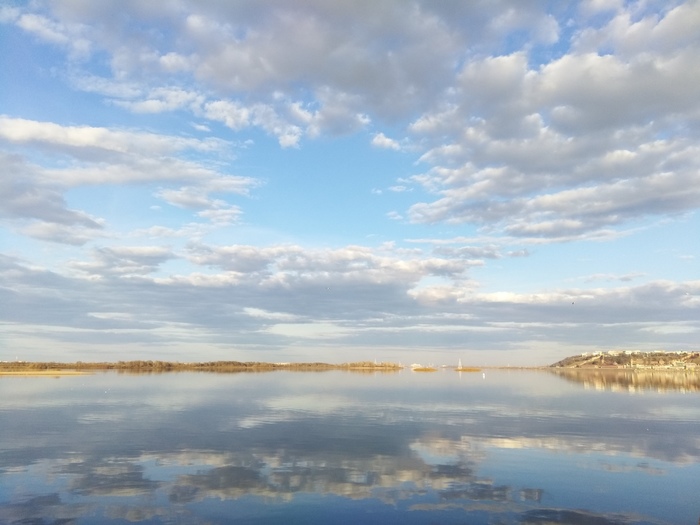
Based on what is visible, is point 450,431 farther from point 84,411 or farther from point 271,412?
point 84,411

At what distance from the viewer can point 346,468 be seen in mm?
27859

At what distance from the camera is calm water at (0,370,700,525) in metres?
20.7

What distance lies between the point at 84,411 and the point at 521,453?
46.8 meters

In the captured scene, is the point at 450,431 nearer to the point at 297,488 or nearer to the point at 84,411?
the point at 297,488

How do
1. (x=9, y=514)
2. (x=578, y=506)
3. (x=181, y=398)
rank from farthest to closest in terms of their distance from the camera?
(x=181, y=398) → (x=578, y=506) → (x=9, y=514)

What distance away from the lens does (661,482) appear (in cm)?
2597

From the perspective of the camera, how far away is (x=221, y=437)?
37656 mm

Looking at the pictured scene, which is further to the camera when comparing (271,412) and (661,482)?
(271,412)

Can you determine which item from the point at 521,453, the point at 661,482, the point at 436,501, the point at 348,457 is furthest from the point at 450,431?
the point at 436,501

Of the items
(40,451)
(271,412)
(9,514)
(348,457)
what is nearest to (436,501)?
(348,457)

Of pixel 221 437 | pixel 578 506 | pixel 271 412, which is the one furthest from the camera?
pixel 271 412

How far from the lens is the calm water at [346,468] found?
2070 centimetres

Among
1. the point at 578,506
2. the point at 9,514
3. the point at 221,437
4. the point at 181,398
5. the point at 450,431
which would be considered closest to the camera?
the point at 9,514

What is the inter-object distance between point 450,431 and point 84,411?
1595 inches
